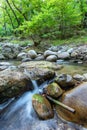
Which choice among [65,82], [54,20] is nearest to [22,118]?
[65,82]

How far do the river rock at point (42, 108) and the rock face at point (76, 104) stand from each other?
22cm

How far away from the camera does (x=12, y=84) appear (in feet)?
13.0

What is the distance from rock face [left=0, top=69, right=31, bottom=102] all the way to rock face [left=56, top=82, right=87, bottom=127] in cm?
104

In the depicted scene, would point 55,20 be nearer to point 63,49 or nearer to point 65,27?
point 65,27

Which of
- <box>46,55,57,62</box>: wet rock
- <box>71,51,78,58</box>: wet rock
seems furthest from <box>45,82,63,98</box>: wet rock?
<box>71,51,78,58</box>: wet rock

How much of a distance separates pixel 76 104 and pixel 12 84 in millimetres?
1566

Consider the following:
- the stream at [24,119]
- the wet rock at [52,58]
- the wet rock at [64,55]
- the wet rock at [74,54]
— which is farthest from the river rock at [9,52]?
the stream at [24,119]

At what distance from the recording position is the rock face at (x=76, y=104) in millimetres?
3268

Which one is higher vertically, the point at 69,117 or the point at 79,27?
the point at 69,117

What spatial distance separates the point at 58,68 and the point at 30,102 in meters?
2.50

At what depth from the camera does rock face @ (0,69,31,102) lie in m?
3.87

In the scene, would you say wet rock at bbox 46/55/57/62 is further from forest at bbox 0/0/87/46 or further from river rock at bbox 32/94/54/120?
river rock at bbox 32/94/54/120

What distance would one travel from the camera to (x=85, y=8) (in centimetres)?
Result: 1213

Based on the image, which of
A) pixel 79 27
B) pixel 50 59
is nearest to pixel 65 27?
pixel 79 27
